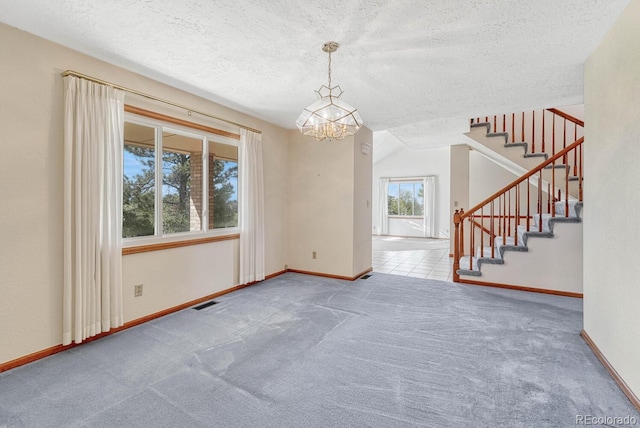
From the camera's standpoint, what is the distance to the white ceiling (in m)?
1.85

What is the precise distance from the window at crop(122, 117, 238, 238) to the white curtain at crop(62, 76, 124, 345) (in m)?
0.25

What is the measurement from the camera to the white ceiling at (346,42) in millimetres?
1847

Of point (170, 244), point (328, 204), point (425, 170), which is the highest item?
point (425, 170)

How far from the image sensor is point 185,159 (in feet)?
11.4

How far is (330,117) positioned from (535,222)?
3964 millimetres

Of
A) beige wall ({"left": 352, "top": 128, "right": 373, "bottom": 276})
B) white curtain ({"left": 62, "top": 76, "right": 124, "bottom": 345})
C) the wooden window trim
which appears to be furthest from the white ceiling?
beige wall ({"left": 352, "top": 128, "right": 373, "bottom": 276})

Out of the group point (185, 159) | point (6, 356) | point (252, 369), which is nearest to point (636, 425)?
point (252, 369)

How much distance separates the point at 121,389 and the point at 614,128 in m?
3.77

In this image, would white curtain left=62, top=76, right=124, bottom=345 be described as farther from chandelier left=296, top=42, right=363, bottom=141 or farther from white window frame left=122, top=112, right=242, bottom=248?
chandelier left=296, top=42, right=363, bottom=141

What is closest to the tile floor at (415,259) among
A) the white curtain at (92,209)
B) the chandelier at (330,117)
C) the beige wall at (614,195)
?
the beige wall at (614,195)

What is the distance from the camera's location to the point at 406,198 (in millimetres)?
10406

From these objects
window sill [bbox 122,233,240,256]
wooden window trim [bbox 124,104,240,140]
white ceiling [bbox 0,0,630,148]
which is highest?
white ceiling [bbox 0,0,630,148]

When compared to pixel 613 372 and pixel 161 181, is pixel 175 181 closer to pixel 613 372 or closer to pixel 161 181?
pixel 161 181

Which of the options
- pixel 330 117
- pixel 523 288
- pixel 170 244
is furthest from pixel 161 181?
pixel 523 288
